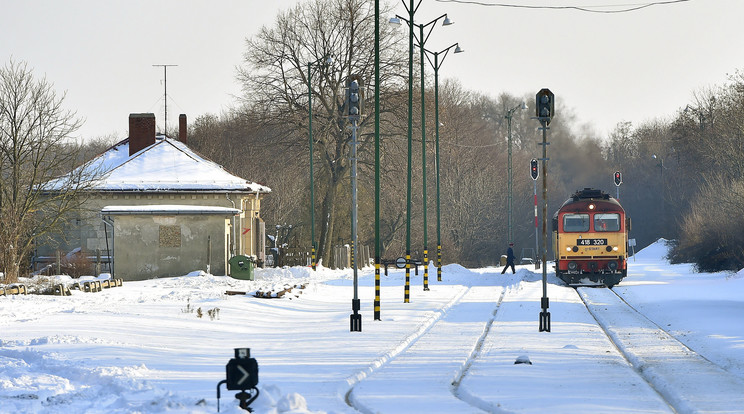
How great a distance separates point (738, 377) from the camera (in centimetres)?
1370

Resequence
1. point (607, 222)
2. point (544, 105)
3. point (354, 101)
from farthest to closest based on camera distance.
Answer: point (607, 222), point (354, 101), point (544, 105)

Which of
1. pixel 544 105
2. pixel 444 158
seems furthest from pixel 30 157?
pixel 444 158

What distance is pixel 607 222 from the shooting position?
122 ft

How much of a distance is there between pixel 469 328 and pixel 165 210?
21.8 metres

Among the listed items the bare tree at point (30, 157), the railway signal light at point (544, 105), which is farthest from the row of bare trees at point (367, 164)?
the railway signal light at point (544, 105)

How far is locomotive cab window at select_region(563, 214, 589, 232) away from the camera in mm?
37438

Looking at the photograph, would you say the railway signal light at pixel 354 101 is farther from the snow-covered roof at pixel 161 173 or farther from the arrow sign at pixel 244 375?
the snow-covered roof at pixel 161 173

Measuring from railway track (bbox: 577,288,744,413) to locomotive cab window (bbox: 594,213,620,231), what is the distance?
1337cm

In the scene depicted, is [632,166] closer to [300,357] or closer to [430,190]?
[430,190]

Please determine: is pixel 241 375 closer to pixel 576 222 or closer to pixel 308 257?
pixel 576 222

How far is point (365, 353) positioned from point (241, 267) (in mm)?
21763

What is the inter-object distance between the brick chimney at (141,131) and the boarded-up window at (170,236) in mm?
11646

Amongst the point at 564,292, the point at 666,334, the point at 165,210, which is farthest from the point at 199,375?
the point at 165,210

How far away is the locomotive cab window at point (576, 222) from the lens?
3744cm
